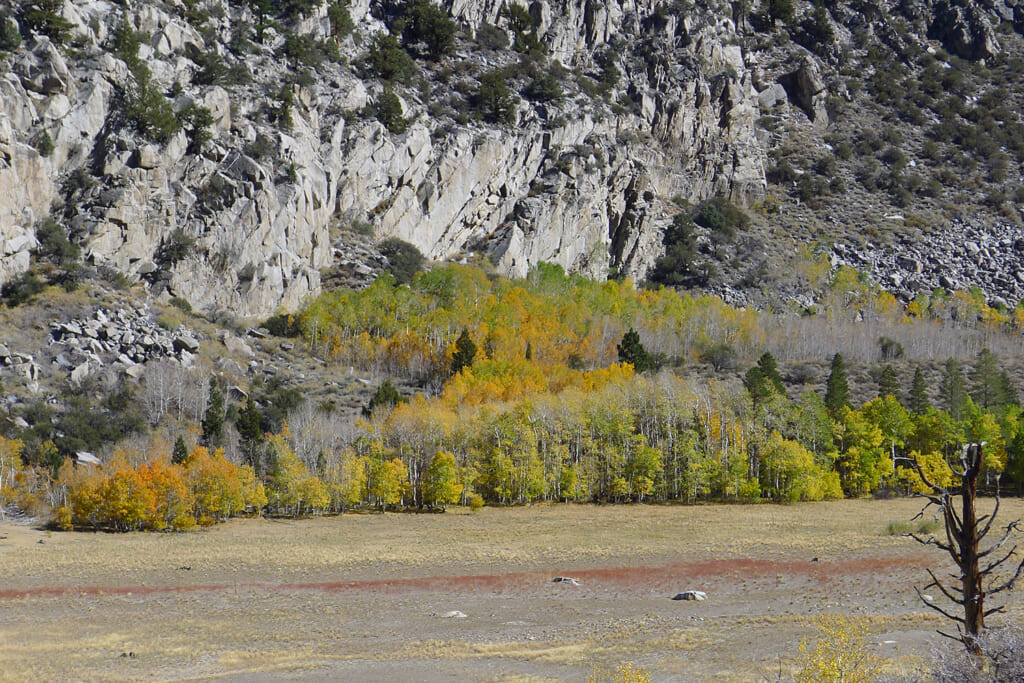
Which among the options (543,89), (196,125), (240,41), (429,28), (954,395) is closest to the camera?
(954,395)

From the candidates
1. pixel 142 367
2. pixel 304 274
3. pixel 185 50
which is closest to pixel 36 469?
pixel 142 367

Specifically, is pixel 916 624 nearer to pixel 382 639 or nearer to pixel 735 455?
pixel 382 639

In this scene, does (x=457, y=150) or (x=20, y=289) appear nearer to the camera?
(x=20, y=289)

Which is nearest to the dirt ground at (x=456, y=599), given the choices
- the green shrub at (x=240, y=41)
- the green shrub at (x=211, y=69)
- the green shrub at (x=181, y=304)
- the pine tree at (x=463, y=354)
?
the pine tree at (x=463, y=354)

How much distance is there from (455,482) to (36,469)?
33371mm

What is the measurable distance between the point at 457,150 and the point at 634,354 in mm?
58362

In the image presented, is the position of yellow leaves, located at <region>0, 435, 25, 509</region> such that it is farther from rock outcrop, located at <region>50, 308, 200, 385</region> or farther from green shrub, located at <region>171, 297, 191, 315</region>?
green shrub, located at <region>171, 297, 191, 315</region>

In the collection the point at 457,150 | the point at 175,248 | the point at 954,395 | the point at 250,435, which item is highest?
the point at 457,150

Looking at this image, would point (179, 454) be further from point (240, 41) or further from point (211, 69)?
point (240, 41)

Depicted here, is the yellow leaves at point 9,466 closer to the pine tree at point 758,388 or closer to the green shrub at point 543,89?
the pine tree at point 758,388

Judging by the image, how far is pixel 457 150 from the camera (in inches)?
5418

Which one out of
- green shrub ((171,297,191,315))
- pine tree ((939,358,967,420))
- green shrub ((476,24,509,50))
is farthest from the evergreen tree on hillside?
green shrub ((476,24,509,50))

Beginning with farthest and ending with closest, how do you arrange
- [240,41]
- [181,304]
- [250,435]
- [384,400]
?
[240,41]
[181,304]
[384,400]
[250,435]

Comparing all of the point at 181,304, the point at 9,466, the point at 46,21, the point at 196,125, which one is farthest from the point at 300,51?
the point at 9,466
